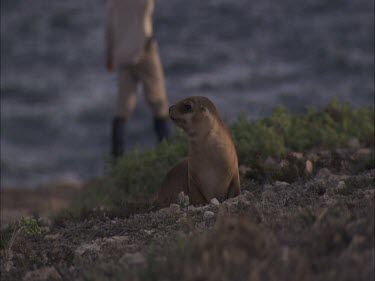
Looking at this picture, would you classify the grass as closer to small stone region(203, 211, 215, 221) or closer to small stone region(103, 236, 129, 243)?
small stone region(103, 236, 129, 243)

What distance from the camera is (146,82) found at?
43.6ft

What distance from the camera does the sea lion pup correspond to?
7934 millimetres

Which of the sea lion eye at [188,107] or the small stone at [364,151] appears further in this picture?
the small stone at [364,151]

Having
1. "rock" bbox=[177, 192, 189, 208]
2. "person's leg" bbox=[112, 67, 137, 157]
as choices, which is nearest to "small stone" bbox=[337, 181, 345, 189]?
"rock" bbox=[177, 192, 189, 208]

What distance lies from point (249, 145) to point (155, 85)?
9.62ft

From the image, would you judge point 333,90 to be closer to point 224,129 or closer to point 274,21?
point 274,21

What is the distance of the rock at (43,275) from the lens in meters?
5.48

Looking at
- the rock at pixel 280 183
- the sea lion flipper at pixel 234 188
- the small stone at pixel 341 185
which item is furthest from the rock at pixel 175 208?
the rock at pixel 280 183

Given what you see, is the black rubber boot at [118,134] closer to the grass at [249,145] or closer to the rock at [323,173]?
the grass at [249,145]

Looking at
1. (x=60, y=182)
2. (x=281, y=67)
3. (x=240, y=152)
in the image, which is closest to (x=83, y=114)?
(x=281, y=67)

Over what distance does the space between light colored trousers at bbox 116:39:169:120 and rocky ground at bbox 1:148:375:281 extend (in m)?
4.63

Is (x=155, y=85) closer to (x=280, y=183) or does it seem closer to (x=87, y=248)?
(x=280, y=183)

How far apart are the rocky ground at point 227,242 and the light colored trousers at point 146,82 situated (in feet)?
15.2

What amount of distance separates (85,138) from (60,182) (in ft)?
22.4
